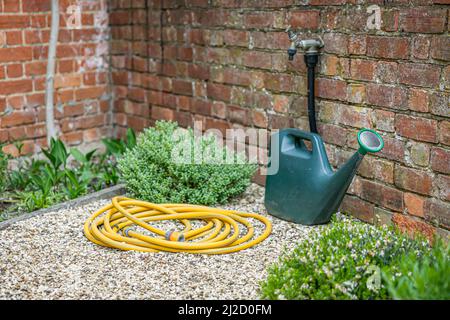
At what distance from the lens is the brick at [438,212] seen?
2.78 m

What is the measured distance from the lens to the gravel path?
243 cm

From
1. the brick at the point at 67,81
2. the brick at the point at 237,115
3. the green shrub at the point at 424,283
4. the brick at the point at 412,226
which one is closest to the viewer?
the green shrub at the point at 424,283

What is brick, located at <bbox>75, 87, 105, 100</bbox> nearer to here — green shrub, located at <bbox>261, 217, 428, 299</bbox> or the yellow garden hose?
the yellow garden hose

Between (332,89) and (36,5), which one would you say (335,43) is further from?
(36,5)

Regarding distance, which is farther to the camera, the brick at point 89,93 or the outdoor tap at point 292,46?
the brick at point 89,93

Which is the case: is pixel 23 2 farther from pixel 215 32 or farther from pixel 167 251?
pixel 167 251

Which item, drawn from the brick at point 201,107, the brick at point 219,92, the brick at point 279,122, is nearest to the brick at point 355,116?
the brick at point 279,122

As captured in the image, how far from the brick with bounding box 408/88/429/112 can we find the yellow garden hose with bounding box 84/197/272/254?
0.89m

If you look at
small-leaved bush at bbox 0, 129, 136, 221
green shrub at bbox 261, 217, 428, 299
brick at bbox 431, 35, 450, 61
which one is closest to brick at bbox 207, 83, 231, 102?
small-leaved bush at bbox 0, 129, 136, 221

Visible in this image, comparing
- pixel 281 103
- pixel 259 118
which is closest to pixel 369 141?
pixel 281 103

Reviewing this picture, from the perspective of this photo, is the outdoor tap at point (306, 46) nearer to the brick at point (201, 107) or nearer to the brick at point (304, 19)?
the brick at point (304, 19)

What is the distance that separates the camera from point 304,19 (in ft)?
10.8

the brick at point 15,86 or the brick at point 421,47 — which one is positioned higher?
the brick at point 421,47

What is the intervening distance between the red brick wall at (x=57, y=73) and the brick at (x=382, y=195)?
2203 mm
